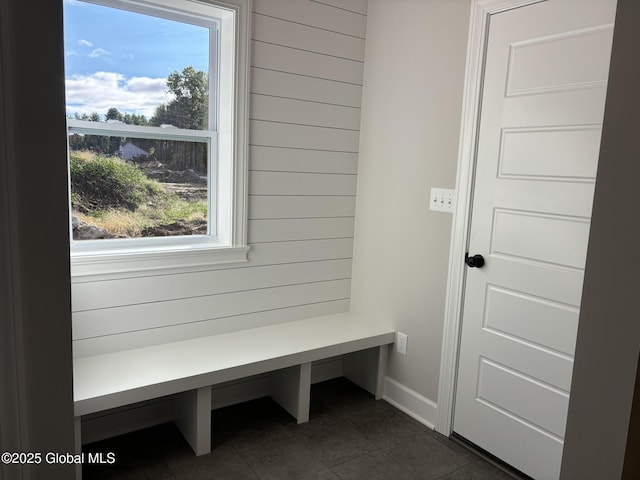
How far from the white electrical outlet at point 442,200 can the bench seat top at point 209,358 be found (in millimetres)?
796

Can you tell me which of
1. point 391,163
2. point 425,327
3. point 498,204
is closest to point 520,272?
point 498,204

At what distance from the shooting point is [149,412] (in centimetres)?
258

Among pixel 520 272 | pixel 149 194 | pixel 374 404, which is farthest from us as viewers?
pixel 374 404

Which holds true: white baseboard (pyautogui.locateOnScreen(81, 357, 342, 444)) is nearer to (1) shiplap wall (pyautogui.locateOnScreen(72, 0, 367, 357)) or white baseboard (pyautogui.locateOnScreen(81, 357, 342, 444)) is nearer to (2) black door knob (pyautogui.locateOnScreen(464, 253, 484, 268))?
(1) shiplap wall (pyautogui.locateOnScreen(72, 0, 367, 357))

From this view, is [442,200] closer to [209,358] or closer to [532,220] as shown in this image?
[532,220]

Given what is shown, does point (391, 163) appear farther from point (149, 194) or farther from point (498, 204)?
point (149, 194)

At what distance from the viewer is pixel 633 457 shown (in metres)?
0.64

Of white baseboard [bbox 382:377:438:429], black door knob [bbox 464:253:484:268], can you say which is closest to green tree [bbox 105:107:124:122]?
black door knob [bbox 464:253:484:268]

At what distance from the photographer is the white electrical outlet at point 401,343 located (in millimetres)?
2848

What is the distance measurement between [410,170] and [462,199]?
0.40m

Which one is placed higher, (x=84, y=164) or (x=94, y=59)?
(x=94, y=59)

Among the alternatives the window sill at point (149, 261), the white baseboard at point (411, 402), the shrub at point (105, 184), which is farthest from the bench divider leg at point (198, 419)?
the white baseboard at point (411, 402)

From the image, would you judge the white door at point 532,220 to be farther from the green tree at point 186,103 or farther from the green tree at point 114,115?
the green tree at point 114,115

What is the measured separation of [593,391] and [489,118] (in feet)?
6.16
